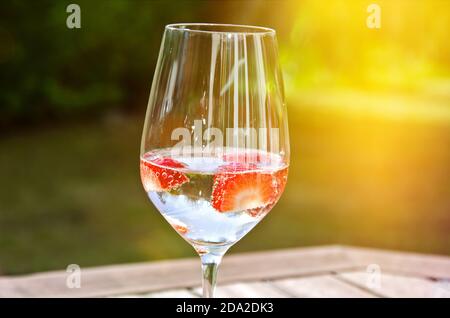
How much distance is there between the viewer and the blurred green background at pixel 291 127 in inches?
135

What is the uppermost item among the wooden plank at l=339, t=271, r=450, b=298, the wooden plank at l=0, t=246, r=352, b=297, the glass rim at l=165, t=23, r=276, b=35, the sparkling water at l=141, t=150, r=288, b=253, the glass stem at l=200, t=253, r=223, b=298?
the glass rim at l=165, t=23, r=276, b=35

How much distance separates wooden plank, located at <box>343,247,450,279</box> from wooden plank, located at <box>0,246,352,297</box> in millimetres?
26

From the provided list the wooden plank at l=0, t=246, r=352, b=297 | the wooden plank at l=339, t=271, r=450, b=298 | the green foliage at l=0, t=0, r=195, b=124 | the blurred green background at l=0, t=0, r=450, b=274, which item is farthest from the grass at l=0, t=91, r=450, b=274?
the wooden plank at l=339, t=271, r=450, b=298

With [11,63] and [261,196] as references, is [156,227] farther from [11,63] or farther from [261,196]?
[261,196]

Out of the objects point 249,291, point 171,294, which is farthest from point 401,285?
point 171,294

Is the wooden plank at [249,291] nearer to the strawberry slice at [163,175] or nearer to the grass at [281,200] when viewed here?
the strawberry slice at [163,175]

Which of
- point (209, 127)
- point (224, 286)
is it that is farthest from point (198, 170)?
point (224, 286)

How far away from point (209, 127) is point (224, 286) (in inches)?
15.3

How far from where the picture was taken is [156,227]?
351 cm

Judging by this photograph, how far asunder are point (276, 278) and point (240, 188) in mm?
384

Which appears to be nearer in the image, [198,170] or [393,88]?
[198,170]

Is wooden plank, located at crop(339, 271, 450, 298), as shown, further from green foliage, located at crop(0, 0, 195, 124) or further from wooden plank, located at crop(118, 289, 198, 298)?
green foliage, located at crop(0, 0, 195, 124)

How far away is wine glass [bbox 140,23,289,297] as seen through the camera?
2.55 feet

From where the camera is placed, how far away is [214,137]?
787 mm
